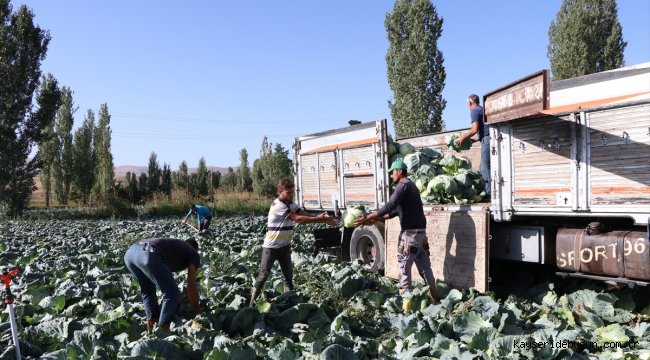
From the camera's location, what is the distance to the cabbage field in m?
4.12

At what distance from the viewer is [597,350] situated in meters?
4.36

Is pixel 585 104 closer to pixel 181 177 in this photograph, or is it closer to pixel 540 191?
pixel 540 191

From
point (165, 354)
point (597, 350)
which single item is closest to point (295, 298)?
point (165, 354)

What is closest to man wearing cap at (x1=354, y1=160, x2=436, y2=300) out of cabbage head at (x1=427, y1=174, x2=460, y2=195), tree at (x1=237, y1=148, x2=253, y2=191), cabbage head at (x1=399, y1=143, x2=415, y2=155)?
cabbage head at (x1=427, y1=174, x2=460, y2=195)

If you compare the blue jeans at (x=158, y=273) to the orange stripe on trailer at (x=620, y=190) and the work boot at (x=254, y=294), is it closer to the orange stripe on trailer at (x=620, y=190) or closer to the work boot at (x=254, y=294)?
the work boot at (x=254, y=294)

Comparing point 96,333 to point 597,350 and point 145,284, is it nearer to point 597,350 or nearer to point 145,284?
point 145,284

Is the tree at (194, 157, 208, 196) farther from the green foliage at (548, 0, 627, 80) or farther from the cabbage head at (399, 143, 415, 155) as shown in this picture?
the cabbage head at (399, 143, 415, 155)

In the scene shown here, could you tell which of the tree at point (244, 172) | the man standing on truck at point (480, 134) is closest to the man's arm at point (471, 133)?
the man standing on truck at point (480, 134)

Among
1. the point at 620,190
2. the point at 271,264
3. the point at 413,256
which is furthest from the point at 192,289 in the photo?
the point at 620,190

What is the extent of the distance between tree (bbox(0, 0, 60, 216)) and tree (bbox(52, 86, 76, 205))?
1059cm

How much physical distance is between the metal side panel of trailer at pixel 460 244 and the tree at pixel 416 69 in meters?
18.8

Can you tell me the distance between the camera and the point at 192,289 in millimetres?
5332

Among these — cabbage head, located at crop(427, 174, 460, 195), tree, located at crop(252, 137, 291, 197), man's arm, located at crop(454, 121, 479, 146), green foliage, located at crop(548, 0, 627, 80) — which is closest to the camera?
cabbage head, located at crop(427, 174, 460, 195)

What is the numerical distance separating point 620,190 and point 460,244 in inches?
83.6
